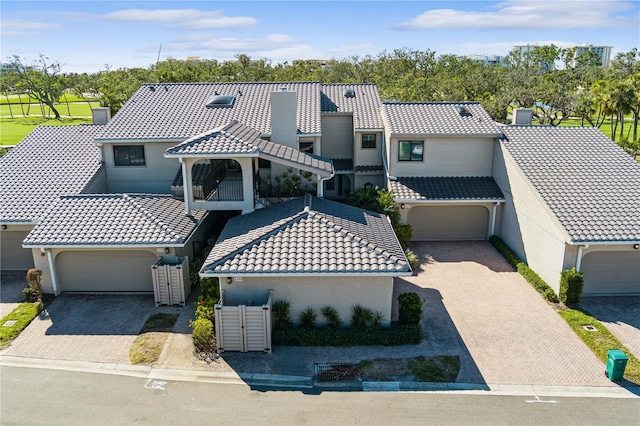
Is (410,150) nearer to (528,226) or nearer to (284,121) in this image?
(284,121)

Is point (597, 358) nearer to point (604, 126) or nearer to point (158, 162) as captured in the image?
point (158, 162)

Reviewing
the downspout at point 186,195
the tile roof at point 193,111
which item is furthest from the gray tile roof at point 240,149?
the tile roof at point 193,111

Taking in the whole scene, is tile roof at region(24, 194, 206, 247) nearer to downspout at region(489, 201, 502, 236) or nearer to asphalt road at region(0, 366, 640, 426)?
asphalt road at region(0, 366, 640, 426)

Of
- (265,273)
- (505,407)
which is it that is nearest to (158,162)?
(265,273)

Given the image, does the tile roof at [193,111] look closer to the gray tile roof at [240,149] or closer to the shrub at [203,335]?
the gray tile roof at [240,149]

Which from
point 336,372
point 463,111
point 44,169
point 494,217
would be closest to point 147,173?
point 44,169
